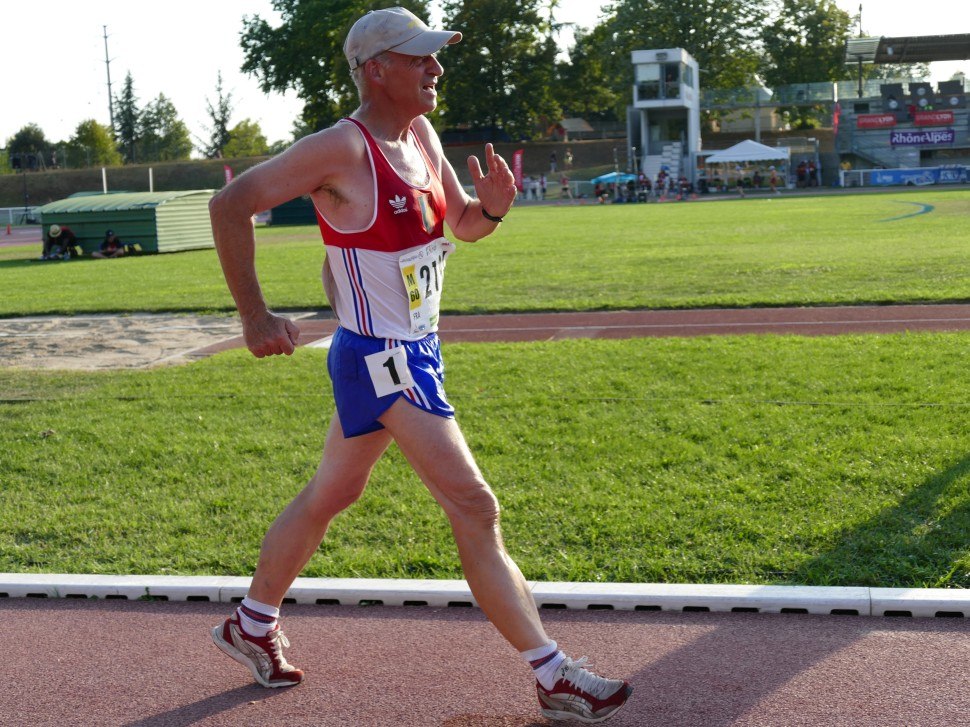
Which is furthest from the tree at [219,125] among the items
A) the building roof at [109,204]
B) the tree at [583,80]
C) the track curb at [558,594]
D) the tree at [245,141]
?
the track curb at [558,594]

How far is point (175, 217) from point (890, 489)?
27443mm

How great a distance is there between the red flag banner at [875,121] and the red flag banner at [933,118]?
1.43 meters

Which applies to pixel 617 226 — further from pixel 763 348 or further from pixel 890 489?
pixel 890 489

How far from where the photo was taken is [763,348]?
30.8 ft

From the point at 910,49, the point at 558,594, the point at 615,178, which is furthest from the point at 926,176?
the point at 558,594

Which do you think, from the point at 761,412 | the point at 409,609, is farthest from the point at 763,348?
the point at 409,609

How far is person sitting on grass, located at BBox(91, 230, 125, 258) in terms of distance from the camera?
28.7 m

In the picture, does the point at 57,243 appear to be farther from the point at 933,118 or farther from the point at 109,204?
the point at 933,118

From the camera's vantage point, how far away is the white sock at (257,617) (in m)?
3.73

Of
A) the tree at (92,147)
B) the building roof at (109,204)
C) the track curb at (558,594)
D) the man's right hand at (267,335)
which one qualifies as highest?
the tree at (92,147)

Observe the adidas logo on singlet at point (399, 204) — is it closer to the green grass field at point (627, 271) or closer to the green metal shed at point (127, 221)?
the green grass field at point (627, 271)

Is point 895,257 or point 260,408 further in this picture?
point 895,257

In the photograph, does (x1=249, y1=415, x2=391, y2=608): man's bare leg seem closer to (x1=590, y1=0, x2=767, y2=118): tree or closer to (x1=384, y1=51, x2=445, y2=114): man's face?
(x1=384, y1=51, x2=445, y2=114): man's face

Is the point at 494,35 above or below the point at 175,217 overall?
above
